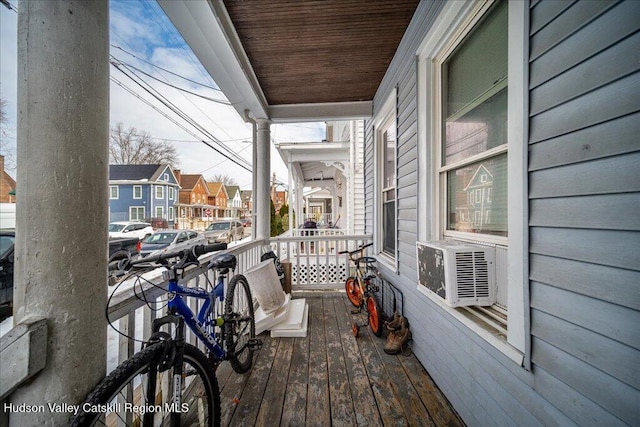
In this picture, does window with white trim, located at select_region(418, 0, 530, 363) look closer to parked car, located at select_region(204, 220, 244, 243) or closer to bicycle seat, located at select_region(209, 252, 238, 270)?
bicycle seat, located at select_region(209, 252, 238, 270)

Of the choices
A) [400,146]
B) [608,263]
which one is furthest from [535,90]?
[400,146]

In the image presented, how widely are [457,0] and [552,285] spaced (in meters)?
1.56

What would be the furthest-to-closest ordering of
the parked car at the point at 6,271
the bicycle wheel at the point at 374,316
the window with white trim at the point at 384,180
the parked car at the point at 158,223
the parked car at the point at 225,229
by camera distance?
the parked car at the point at 225,229 < the window with white trim at the point at 384,180 < the bicycle wheel at the point at 374,316 < the parked car at the point at 158,223 < the parked car at the point at 6,271

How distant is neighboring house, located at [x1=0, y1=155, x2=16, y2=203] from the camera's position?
732 millimetres

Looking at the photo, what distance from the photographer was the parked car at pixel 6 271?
2.48 ft

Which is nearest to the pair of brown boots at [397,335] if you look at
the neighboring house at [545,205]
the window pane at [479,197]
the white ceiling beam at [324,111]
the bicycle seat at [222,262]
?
the neighboring house at [545,205]

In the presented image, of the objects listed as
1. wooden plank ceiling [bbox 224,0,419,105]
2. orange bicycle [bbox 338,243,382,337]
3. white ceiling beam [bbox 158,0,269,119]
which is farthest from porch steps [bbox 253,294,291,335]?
wooden plank ceiling [bbox 224,0,419,105]

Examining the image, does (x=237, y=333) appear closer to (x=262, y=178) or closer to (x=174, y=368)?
(x=174, y=368)

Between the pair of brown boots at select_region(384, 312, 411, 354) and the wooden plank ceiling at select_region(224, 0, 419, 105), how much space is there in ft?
8.28

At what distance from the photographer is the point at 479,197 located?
1390 millimetres

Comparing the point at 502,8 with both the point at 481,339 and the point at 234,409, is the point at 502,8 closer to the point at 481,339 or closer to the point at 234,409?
the point at 481,339

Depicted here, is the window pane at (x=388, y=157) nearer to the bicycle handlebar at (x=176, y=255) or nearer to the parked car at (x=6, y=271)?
the bicycle handlebar at (x=176, y=255)

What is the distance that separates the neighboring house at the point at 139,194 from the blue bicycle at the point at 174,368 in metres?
0.43

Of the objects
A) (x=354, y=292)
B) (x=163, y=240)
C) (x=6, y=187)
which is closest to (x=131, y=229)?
(x=163, y=240)
